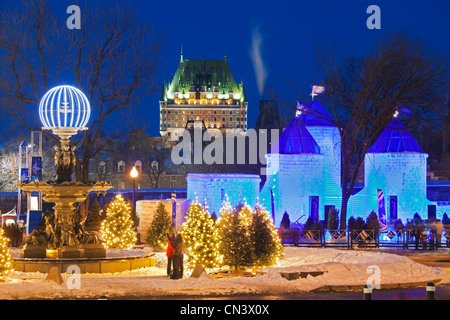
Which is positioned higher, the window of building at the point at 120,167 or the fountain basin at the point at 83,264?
the window of building at the point at 120,167

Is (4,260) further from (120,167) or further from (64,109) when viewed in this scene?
(120,167)

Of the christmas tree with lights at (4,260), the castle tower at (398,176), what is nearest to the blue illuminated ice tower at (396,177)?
the castle tower at (398,176)

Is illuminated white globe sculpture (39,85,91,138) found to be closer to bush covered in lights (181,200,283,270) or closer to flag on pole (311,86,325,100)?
bush covered in lights (181,200,283,270)

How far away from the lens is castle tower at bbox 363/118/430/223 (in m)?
40.8

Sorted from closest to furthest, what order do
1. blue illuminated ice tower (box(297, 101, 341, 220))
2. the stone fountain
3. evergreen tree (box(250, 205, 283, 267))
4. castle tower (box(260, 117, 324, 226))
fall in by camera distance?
the stone fountain < evergreen tree (box(250, 205, 283, 267)) < castle tower (box(260, 117, 324, 226)) < blue illuminated ice tower (box(297, 101, 341, 220))

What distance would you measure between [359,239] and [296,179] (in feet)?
25.9

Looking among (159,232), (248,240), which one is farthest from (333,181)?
(248,240)

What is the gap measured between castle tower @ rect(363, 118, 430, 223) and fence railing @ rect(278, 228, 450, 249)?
14.1 ft

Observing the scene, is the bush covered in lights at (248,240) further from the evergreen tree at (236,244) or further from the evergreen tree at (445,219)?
the evergreen tree at (445,219)

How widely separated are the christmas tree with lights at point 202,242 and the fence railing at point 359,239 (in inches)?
403

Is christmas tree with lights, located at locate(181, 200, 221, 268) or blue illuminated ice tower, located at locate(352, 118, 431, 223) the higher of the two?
blue illuminated ice tower, located at locate(352, 118, 431, 223)

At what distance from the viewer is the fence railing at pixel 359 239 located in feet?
105

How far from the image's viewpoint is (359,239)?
3331 cm

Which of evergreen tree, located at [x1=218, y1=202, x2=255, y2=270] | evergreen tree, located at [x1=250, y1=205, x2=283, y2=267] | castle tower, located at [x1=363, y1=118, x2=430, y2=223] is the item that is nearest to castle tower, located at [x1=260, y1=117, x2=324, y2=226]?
castle tower, located at [x1=363, y1=118, x2=430, y2=223]
